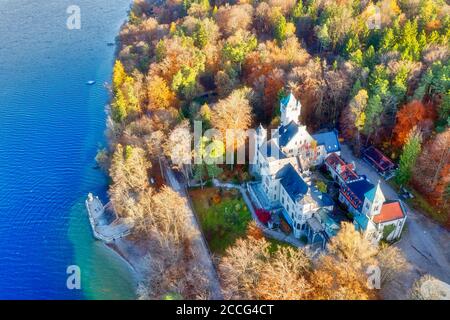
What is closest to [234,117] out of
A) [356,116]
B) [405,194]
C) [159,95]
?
[159,95]

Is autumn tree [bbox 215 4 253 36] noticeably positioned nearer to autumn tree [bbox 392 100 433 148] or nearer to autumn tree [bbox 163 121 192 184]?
autumn tree [bbox 163 121 192 184]

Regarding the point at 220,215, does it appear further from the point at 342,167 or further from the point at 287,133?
the point at 342,167

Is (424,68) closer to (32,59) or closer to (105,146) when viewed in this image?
(105,146)

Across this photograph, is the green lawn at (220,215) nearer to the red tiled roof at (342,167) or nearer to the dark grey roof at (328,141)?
the red tiled roof at (342,167)

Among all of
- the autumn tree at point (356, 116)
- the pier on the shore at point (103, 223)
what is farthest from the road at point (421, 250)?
the pier on the shore at point (103, 223)

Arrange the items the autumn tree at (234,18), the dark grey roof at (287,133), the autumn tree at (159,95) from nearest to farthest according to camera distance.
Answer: the dark grey roof at (287,133)
the autumn tree at (159,95)
the autumn tree at (234,18)

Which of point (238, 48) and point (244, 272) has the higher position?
point (238, 48)

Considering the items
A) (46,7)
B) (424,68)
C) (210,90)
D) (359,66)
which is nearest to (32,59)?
(46,7)
